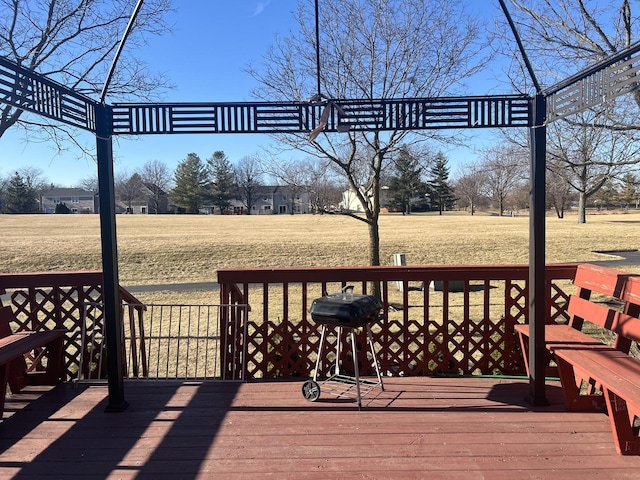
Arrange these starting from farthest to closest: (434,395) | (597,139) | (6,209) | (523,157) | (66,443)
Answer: (6,209) < (523,157) < (597,139) < (434,395) < (66,443)

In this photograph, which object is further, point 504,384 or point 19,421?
point 504,384

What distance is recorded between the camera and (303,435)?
327 cm

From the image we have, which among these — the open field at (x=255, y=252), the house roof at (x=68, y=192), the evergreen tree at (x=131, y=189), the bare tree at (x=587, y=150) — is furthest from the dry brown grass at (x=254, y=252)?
the house roof at (x=68, y=192)

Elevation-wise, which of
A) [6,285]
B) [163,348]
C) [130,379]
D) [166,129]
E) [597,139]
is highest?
[597,139]

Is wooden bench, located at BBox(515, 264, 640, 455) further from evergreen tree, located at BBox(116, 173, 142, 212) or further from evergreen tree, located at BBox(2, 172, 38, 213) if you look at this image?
evergreen tree, located at BBox(116, 173, 142, 212)

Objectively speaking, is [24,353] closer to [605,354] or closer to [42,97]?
[42,97]

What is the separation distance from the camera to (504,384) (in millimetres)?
4195

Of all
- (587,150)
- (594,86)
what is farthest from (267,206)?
(594,86)

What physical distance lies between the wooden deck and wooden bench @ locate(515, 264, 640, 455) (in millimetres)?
153

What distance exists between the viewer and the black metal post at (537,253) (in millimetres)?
3652

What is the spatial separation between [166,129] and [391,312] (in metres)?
8.03

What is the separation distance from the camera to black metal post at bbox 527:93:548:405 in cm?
365

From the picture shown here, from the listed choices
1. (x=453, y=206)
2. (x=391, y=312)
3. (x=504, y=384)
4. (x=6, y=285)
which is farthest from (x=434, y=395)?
(x=453, y=206)

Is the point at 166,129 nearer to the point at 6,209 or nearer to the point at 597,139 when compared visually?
the point at 597,139
